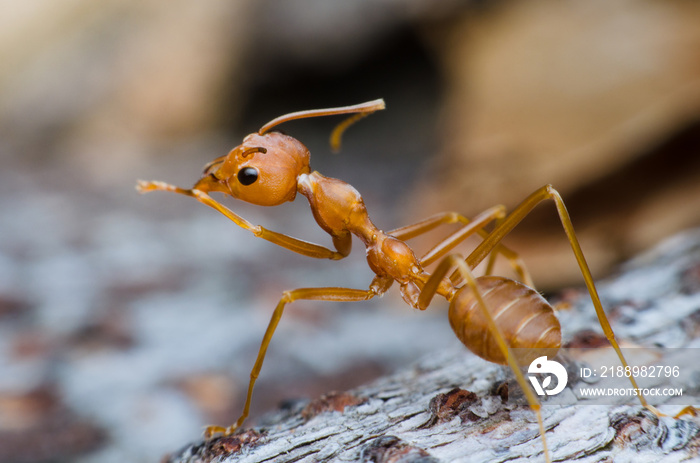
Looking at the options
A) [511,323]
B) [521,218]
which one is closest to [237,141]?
[521,218]

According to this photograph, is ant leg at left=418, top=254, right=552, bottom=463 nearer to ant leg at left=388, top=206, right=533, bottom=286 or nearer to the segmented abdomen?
the segmented abdomen

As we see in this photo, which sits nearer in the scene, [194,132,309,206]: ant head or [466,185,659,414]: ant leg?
[466,185,659,414]: ant leg

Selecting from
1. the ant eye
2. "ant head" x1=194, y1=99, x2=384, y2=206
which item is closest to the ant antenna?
"ant head" x1=194, y1=99, x2=384, y2=206

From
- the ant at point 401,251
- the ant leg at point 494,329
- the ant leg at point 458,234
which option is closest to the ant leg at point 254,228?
the ant at point 401,251

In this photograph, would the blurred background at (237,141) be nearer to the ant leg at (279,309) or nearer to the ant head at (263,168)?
the ant leg at (279,309)

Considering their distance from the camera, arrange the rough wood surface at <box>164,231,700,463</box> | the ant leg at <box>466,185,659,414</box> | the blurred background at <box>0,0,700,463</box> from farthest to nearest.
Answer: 1. the blurred background at <box>0,0,700,463</box>
2. the ant leg at <box>466,185,659,414</box>
3. the rough wood surface at <box>164,231,700,463</box>
